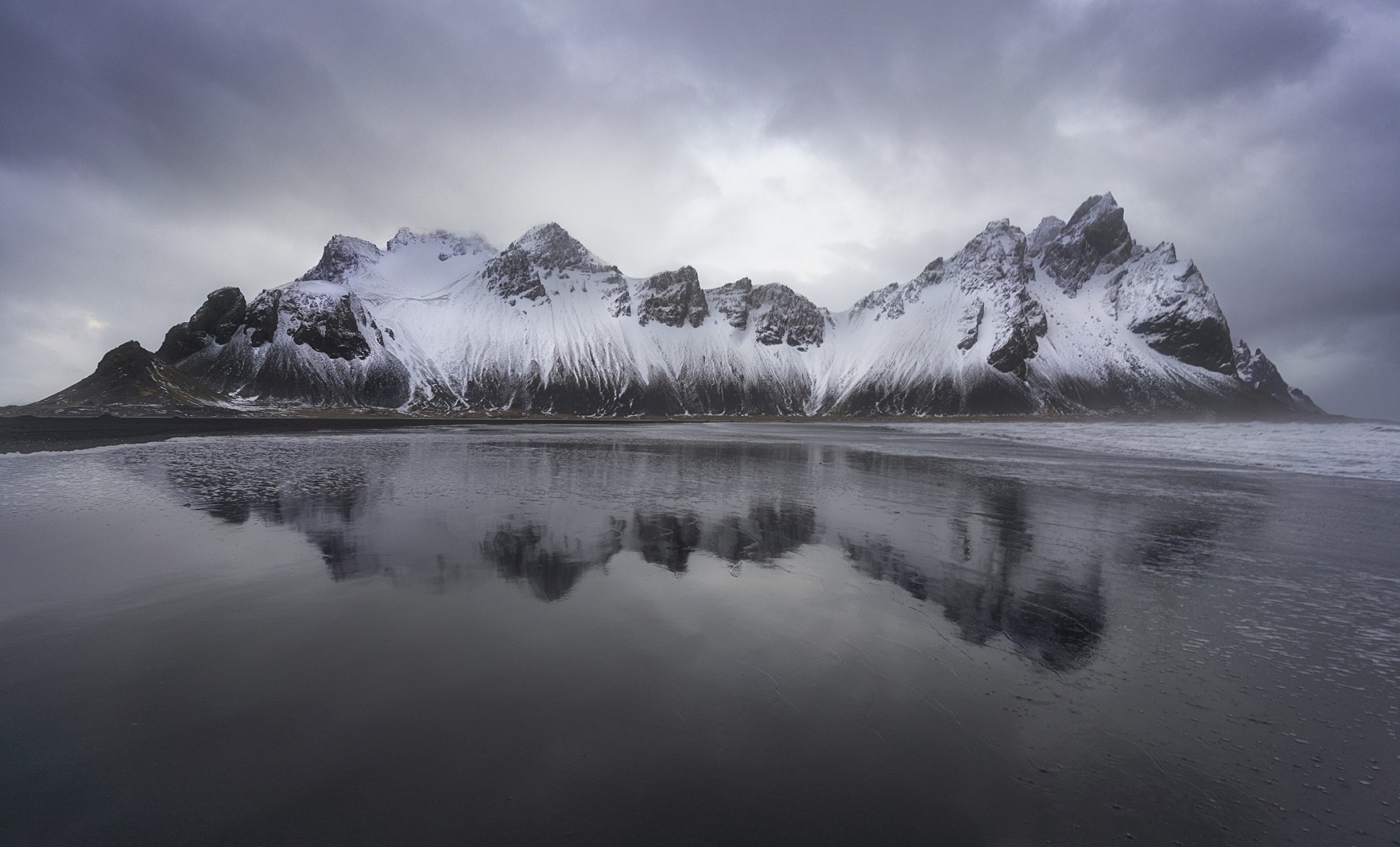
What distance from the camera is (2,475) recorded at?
2998 centimetres

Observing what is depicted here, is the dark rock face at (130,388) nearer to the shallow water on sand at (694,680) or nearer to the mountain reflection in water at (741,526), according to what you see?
the mountain reflection in water at (741,526)

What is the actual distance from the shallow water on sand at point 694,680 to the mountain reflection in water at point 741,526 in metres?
0.20

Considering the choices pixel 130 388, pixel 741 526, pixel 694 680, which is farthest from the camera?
pixel 130 388

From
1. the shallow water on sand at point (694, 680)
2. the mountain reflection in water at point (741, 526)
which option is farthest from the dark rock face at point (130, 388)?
the shallow water on sand at point (694, 680)

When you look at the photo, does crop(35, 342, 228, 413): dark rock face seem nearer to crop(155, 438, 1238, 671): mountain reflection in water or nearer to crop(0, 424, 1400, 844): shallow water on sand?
crop(155, 438, 1238, 671): mountain reflection in water

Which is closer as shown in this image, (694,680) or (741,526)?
(694,680)

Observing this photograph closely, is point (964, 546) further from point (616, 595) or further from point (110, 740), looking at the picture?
point (110, 740)

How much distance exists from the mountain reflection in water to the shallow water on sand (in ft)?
0.65

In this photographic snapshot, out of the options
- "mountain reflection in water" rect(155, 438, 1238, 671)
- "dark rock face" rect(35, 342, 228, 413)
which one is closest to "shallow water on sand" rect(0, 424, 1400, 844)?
"mountain reflection in water" rect(155, 438, 1238, 671)

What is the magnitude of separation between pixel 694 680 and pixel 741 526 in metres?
11.9

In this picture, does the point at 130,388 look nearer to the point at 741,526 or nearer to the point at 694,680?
the point at 741,526

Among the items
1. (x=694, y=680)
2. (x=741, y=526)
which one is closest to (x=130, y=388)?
(x=741, y=526)

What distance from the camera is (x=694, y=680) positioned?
9109mm

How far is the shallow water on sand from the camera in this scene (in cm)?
607
